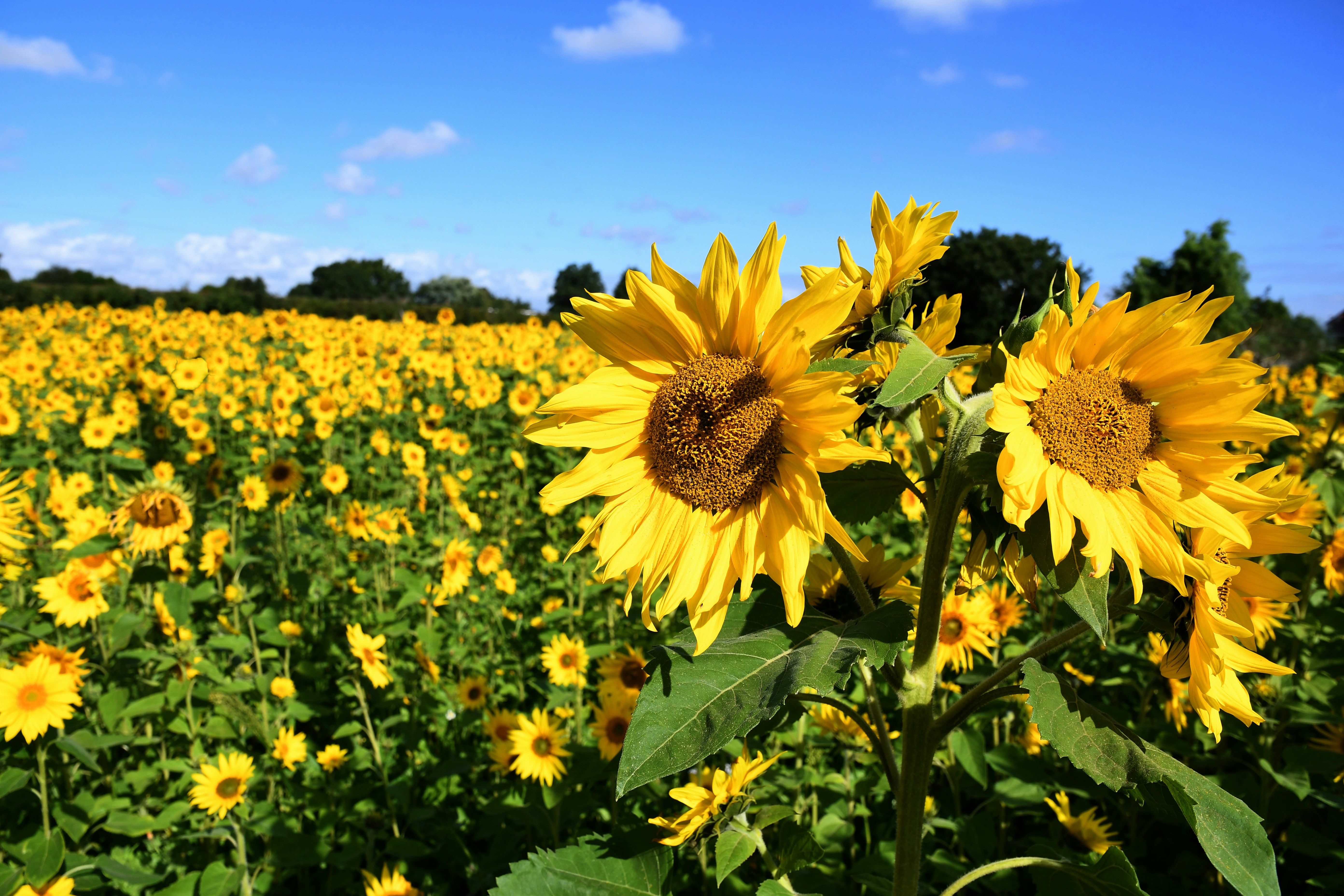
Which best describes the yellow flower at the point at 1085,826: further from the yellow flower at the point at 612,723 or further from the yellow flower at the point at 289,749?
the yellow flower at the point at 289,749

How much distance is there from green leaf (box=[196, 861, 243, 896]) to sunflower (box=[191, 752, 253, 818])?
224mm

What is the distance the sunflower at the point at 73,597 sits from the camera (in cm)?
345

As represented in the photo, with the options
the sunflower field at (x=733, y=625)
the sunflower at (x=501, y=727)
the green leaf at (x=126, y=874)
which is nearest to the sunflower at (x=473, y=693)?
the sunflower field at (x=733, y=625)

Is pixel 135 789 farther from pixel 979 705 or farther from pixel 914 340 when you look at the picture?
pixel 914 340

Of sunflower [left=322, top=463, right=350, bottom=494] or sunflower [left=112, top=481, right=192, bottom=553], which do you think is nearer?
sunflower [left=112, top=481, right=192, bottom=553]

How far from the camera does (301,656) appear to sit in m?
4.56

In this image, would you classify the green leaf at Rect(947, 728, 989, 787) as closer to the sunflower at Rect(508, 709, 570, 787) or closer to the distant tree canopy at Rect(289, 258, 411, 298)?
the sunflower at Rect(508, 709, 570, 787)

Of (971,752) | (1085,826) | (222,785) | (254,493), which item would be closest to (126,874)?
(222,785)

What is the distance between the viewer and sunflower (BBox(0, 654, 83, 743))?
2.62m

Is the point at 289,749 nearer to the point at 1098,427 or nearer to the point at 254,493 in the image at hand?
the point at 254,493

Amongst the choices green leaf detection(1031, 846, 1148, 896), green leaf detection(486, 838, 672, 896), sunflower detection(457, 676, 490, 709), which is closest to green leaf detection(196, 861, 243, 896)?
sunflower detection(457, 676, 490, 709)

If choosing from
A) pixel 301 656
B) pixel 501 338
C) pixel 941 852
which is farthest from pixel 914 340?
pixel 501 338

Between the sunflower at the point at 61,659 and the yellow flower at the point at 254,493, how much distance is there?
7.27 feet

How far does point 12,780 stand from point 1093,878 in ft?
10.1
